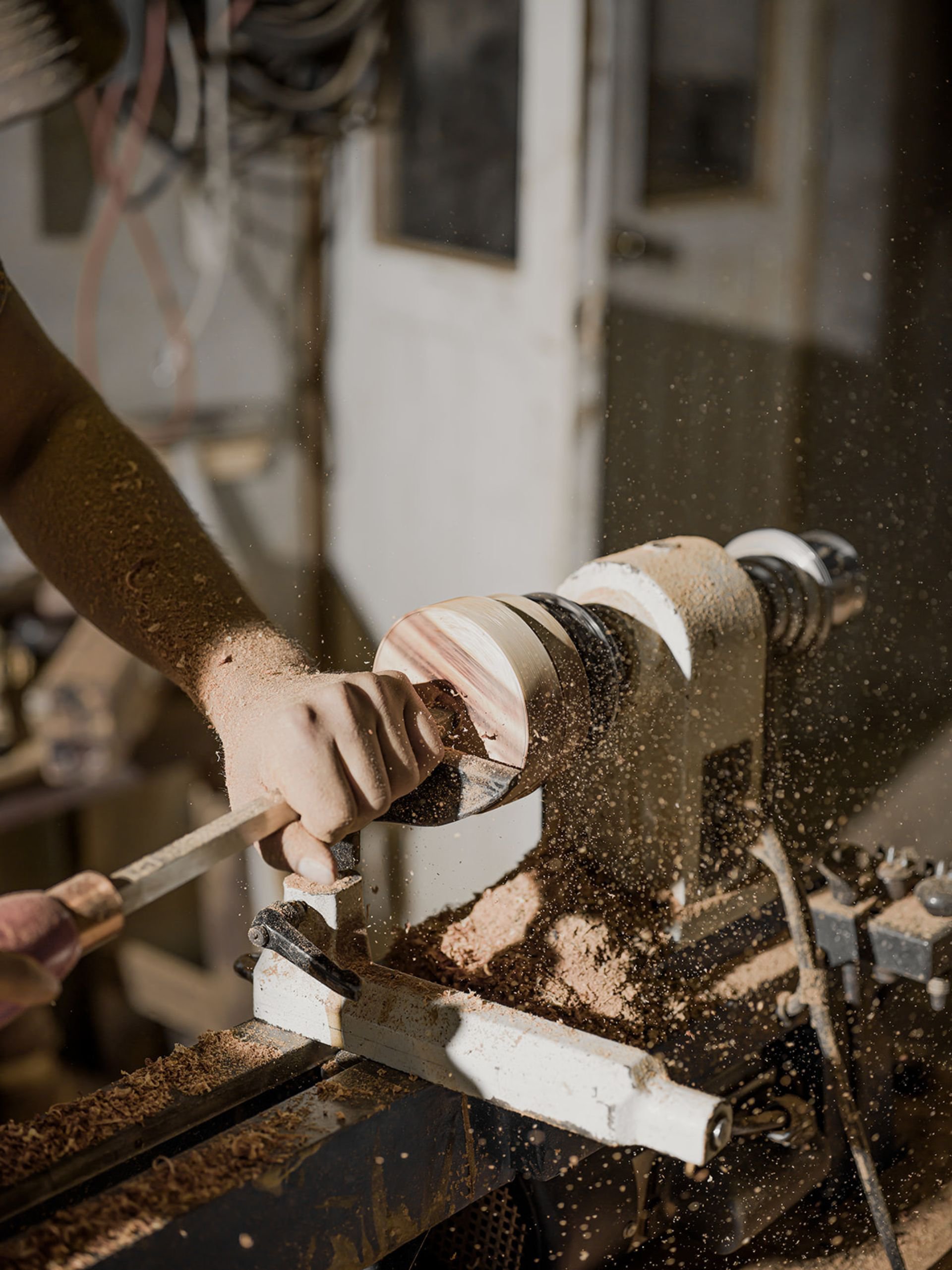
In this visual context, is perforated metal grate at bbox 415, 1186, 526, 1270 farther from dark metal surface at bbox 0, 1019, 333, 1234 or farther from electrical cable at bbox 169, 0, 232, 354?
electrical cable at bbox 169, 0, 232, 354

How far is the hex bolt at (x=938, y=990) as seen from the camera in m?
0.97

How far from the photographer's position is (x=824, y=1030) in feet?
2.94

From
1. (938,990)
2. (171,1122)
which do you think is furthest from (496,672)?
(938,990)

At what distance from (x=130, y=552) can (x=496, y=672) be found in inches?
13.5

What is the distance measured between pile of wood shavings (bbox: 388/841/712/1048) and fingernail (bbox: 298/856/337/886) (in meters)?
0.15

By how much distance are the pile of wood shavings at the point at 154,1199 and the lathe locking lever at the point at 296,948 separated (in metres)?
0.08

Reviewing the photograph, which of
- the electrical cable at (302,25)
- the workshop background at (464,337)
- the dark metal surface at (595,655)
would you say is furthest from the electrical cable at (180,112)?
the dark metal surface at (595,655)

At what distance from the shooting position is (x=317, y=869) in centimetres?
72

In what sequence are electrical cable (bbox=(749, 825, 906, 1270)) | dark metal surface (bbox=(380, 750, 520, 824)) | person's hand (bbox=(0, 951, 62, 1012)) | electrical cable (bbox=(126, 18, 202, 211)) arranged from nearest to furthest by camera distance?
person's hand (bbox=(0, 951, 62, 1012)) → dark metal surface (bbox=(380, 750, 520, 824)) → electrical cable (bbox=(749, 825, 906, 1270)) → electrical cable (bbox=(126, 18, 202, 211))

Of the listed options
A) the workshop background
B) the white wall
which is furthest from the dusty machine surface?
the white wall

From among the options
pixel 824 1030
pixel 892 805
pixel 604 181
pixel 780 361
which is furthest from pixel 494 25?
pixel 824 1030

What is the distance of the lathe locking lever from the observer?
732 mm

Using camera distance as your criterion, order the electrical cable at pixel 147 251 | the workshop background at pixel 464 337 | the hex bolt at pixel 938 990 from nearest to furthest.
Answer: the hex bolt at pixel 938 990 < the workshop background at pixel 464 337 < the electrical cable at pixel 147 251

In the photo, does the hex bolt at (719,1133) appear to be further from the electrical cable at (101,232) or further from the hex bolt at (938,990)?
the electrical cable at (101,232)
